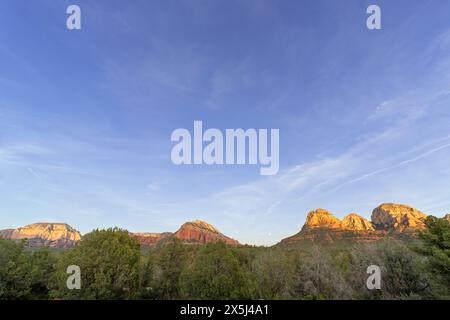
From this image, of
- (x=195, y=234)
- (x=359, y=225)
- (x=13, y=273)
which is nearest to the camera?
(x=13, y=273)

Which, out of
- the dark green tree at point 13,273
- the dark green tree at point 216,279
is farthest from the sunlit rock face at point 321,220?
the dark green tree at point 13,273

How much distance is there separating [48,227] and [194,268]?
224 meters

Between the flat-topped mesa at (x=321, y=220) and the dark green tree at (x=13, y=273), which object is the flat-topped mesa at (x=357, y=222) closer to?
the flat-topped mesa at (x=321, y=220)

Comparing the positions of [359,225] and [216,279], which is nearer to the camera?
[216,279]

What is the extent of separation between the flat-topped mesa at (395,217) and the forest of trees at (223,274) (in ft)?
417

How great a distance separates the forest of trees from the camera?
867 inches

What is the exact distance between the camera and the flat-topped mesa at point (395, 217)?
139 metres

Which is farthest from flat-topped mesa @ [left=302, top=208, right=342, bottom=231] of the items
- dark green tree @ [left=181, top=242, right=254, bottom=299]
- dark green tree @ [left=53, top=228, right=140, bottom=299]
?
dark green tree @ [left=53, top=228, right=140, bottom=299]

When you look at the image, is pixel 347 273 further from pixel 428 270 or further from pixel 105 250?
pixel 105 250

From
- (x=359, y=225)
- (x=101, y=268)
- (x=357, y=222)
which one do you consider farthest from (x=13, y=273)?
(x=357, y=222)

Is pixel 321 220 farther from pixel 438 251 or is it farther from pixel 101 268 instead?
pixel 101 268

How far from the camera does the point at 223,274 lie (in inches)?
879

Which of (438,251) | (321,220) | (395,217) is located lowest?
(321,220)

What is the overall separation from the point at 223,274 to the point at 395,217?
569 feet
